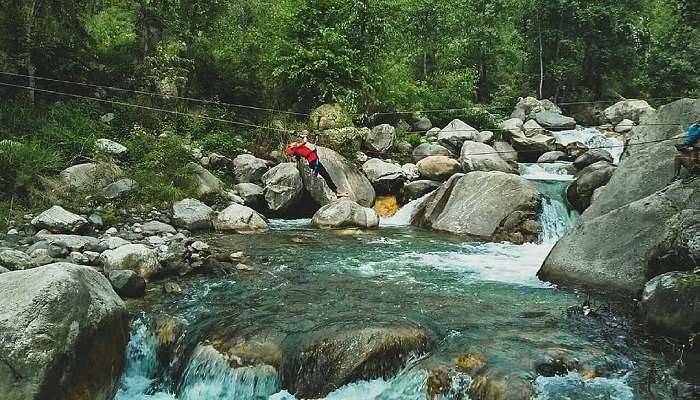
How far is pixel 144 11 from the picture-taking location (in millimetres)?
17422

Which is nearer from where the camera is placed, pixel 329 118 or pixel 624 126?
pixel 329 118

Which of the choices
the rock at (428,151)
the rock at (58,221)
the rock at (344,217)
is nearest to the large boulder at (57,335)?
the rock at (58,221)

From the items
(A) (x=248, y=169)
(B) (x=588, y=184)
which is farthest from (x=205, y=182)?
(B) (x=588, y=184)

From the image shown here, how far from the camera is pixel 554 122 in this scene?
75.8ft

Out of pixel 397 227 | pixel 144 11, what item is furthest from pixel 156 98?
pixel 397 227

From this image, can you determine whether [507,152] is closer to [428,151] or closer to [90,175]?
[428,151]

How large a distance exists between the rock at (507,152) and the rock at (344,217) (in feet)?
21.0

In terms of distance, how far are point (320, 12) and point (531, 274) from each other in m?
14.2

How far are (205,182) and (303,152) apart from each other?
8.79 ft

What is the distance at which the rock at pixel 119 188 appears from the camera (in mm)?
12156

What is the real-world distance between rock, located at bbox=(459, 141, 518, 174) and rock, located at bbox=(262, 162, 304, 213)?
5586 millimetres

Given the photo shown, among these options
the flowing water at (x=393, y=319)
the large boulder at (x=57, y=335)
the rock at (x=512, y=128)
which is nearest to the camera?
the large boulder at (x=57, y=335)

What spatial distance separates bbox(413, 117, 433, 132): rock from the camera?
2148 cm

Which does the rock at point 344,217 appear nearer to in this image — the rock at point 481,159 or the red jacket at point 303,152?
the red jacket at point 303,152
